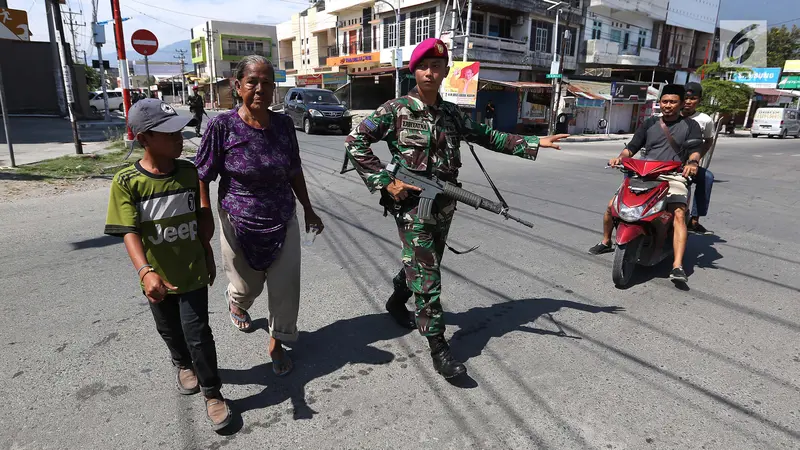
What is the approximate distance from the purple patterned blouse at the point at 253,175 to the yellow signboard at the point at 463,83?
20.5 meters

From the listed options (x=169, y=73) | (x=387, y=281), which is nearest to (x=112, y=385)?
(x=387, y=281)

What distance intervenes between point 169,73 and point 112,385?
96.6 meters

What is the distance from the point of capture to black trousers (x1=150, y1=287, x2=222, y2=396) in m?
2.29

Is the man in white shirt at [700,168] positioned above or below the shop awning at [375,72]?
below

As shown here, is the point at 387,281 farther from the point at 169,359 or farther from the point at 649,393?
the point at 649,393

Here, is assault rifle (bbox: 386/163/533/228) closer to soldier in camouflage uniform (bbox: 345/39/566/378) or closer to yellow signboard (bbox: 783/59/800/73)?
soldier in camouflage uniform (bbox: 345/39/566/378)

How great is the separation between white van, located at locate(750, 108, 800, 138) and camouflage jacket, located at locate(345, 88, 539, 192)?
32.9m

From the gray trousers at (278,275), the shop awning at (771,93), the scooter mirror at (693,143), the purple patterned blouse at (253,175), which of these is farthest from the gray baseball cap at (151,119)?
the shop awning at (771,93)

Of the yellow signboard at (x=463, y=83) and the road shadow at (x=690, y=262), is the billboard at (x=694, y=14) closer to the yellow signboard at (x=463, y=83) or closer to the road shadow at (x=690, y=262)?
the yellow signboard at (x=463, y=83)

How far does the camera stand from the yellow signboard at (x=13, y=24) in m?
8.29

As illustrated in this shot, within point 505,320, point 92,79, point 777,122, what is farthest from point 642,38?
point 92,79

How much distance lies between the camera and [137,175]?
2.14 meters

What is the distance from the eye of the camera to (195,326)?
2.29 meters

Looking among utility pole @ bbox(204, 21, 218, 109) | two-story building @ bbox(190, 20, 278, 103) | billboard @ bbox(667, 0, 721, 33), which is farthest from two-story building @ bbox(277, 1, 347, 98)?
billboard @ bbox(667, 0, 721, 33)
